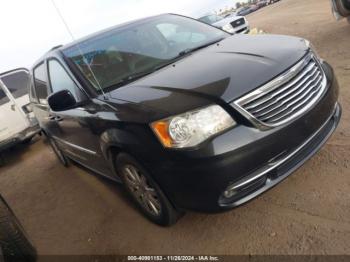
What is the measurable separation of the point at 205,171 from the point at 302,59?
4.02 ft

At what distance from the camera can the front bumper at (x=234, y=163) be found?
214 centimetres

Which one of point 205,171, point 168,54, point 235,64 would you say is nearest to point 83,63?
point 168,54

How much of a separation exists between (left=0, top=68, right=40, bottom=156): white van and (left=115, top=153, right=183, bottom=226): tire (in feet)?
20.0

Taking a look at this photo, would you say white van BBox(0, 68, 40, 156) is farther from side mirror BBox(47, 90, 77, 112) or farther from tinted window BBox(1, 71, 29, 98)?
side mirror BBox(47, 90, 77, 112)

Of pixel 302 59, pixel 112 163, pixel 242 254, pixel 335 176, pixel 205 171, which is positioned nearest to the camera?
pixel 205 171

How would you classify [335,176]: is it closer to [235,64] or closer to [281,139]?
[281,139]

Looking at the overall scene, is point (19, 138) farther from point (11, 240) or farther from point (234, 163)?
point (234, 163)

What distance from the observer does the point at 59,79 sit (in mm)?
3711

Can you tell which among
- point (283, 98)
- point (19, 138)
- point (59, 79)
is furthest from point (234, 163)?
point (19, 138)

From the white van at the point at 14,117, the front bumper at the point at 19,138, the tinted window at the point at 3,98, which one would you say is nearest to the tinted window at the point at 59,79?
the white van at the point at 14,117

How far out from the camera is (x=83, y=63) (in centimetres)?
323

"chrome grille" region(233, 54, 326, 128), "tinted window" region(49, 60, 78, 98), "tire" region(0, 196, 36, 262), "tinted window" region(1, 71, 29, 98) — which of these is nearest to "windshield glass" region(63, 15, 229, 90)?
"tinted window" region(49, 60, 78, 98)

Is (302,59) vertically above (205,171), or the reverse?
(302,59)

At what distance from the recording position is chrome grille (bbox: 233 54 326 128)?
2203 millimetres
